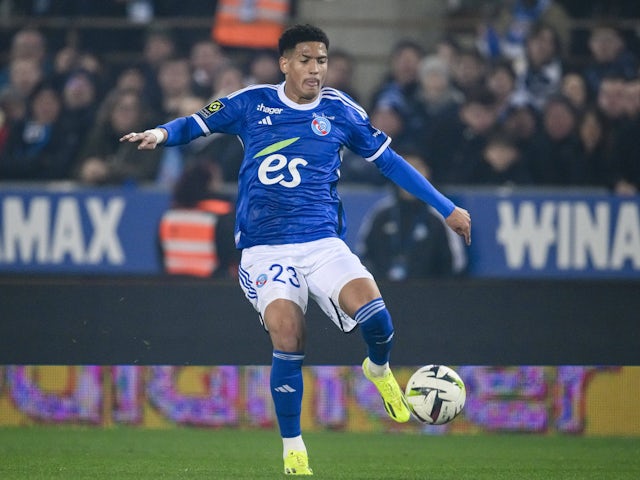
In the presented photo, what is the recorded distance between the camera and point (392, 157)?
7.18 metres

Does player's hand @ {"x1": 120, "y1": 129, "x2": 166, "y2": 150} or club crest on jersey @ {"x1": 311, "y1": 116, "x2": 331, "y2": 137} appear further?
club crest on jersey @ {"x1": 311, "y1": 116, "x2": 331, "y2": 137}

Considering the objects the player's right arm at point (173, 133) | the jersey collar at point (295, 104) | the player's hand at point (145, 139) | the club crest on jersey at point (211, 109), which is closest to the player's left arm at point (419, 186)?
the jersey collar at point (295, 104)

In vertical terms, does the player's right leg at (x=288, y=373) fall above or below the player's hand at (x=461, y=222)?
below

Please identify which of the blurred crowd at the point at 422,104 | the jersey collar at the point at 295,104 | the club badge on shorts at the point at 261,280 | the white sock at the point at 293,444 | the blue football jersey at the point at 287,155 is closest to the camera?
the white sock at the point at 293,444

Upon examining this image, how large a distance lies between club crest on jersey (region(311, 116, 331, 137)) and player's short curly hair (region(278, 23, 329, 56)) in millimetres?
403

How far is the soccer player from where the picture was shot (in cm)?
673

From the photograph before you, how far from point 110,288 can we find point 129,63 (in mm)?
5574

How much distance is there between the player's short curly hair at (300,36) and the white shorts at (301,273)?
1.07m

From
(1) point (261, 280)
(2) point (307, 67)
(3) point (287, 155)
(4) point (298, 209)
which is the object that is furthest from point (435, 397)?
(2) point (307, 67)

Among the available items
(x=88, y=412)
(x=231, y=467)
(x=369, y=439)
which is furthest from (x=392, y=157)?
(x=88, y=412)

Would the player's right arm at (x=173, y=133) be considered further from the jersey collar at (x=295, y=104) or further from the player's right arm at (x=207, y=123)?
the jersey collar at (x=295, y=104)

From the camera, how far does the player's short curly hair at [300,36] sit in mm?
6973

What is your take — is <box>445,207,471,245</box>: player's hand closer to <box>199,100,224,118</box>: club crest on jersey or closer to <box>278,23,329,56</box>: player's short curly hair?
<box>278,23,329,56</box>: player's short curly hair

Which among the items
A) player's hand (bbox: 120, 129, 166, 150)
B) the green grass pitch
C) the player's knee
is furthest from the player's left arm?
the green grass pitch
